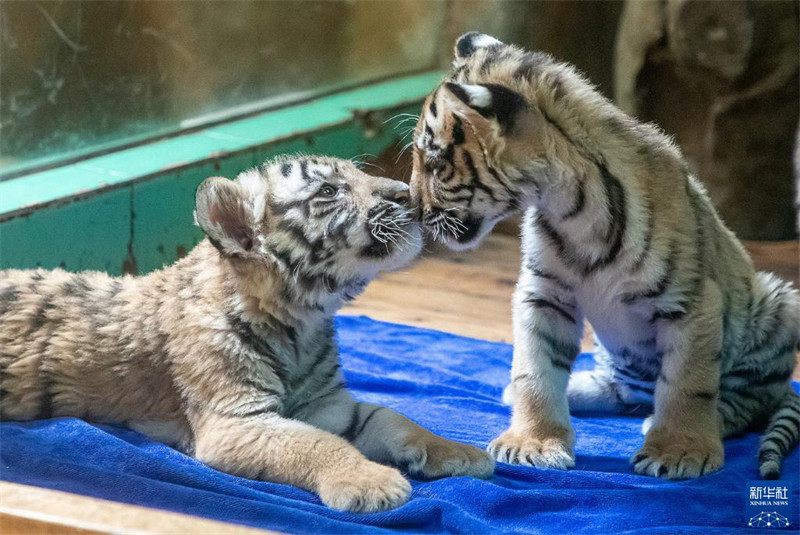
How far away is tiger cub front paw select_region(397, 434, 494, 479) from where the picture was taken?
2.32 meters

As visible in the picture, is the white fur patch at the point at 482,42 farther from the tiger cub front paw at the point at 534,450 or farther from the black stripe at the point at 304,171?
the tiger cub front paw at the point at 534,450

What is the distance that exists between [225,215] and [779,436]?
151 centimetres

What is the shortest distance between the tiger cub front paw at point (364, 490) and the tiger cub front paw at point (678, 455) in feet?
2.19

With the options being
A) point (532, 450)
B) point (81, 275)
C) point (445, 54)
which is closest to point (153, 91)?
point (81, 275)

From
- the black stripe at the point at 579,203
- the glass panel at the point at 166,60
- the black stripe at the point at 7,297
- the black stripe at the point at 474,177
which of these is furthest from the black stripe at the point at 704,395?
the glass panel at the point at 166,60

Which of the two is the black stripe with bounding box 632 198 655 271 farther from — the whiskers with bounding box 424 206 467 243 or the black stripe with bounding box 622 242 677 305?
the whiskers with bounding box 424 206 467 243

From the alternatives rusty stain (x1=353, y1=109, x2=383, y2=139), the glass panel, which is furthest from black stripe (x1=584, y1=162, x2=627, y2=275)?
rusty stain (x1=353, y1=109, x2=383, y2=139)

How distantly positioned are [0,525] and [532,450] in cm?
133

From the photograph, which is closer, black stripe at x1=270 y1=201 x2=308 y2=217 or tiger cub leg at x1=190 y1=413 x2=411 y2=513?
tiger cub leg at x1=190 y1=413 x2=411 y2=513

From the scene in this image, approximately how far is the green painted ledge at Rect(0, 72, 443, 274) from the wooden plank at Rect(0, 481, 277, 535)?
4.48ft

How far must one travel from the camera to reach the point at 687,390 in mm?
2539

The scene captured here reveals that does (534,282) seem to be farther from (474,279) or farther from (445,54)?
(445,54)

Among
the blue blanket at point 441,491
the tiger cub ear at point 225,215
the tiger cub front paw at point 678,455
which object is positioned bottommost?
the blue blanket at point 441,491

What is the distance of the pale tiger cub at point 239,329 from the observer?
7.73 ft
